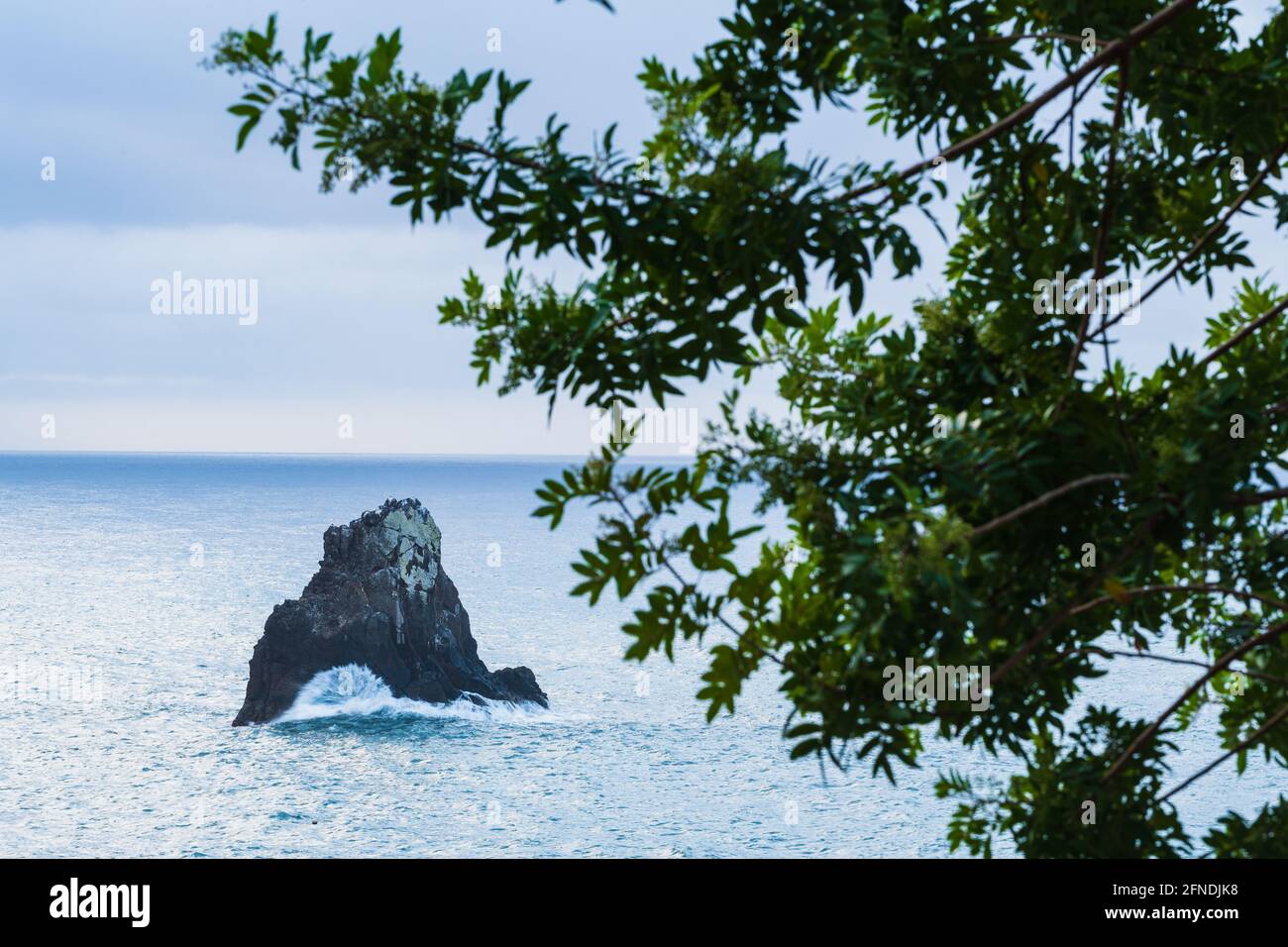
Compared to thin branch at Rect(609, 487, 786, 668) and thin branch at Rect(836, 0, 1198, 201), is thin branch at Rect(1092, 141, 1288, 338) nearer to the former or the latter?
thin branch at Rect(836, 0, 1198, 201)

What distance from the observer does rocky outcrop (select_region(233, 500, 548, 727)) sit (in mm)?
24078

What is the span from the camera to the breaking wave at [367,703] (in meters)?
27.4

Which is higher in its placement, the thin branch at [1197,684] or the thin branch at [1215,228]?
the thin branch at [1215,228]

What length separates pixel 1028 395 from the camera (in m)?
1.71

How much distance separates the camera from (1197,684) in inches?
66.3

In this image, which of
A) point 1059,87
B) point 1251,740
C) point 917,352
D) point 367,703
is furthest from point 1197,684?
point 367,703

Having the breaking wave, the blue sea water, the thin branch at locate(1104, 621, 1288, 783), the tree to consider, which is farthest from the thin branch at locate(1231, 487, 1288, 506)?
the breaking wave

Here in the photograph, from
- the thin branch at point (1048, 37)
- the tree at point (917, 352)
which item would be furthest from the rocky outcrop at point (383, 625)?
the thin branch at point (1048, 37)

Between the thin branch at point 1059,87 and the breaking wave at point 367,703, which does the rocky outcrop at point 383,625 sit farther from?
the thin branch at point 1059,87

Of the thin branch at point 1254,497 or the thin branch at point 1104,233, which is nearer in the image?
the thin branch at point 1254,497

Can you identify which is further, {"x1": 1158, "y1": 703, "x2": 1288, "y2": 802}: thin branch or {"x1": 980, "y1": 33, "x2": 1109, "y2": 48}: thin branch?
{"x1": 1158, "y1": 703, "x2": 1288, "y2": 802}: thin branch

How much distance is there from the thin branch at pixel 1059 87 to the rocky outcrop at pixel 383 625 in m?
22.2

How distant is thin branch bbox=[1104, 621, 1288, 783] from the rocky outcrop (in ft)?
72.1
